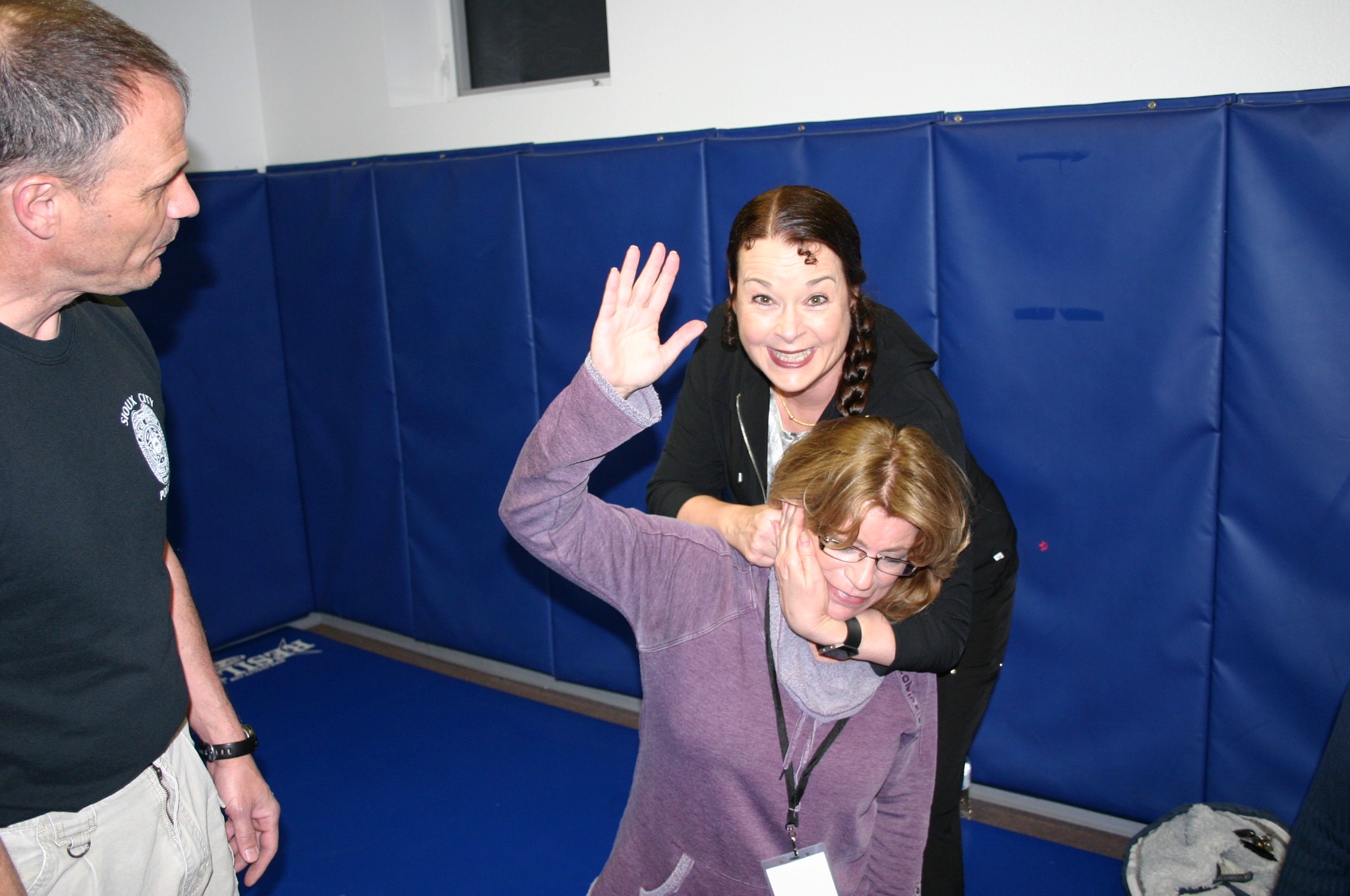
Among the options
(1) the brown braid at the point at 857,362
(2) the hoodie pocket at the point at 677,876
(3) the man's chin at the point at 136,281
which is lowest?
(2) the hoodie pocket at the point at 677,876

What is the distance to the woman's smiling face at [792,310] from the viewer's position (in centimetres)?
196

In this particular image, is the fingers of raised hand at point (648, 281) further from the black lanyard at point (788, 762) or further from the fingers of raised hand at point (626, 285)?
the black lanyard at point (788, 762)

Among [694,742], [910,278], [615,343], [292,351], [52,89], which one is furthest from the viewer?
[292,351]

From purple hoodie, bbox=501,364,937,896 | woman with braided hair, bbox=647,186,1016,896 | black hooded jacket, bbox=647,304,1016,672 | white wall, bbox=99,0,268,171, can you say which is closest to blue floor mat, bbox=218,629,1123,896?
woman with braided hair, bbox=647,186,1016,896

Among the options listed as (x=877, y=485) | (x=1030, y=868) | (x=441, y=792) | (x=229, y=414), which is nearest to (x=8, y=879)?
(x=877, y=485)

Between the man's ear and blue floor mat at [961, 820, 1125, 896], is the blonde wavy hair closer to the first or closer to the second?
the man's ear

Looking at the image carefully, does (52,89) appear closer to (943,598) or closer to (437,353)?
(943,598)

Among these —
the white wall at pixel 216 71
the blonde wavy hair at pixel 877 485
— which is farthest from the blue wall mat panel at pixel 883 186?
the white wall at pixel 216 71

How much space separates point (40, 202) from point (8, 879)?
2.82 ft

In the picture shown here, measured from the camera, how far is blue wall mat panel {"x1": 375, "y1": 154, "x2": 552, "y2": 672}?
386 cm

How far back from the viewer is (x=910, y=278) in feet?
9.80

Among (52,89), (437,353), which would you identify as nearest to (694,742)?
(52,89)

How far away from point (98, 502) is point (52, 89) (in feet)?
1.82

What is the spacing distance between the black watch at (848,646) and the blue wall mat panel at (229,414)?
3.45 m
